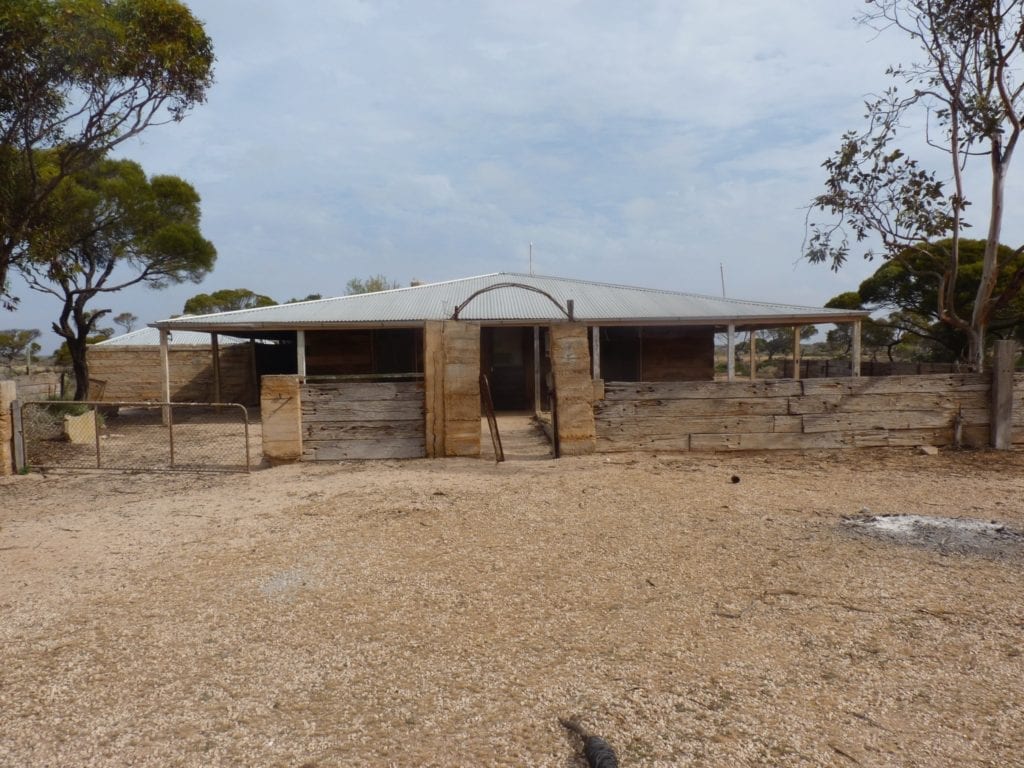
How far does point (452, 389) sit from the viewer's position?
8.68 m

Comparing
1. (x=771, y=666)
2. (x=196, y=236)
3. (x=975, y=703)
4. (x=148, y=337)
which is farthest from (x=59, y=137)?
(x=148, y=337)

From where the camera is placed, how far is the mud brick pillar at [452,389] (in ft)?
28.4

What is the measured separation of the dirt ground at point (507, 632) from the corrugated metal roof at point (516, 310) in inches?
357

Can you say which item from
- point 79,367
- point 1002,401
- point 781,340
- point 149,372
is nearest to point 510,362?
point 1002,401

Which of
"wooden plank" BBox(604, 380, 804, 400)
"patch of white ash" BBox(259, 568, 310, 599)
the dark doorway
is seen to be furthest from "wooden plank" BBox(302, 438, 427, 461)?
the dark doorway

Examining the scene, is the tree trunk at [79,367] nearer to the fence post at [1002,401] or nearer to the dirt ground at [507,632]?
the dirt ground at [507,632]

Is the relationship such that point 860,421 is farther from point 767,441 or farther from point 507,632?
point 507,632

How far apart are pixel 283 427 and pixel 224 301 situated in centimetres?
4020

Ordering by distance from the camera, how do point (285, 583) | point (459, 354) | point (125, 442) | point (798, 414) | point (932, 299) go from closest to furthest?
point (285, 583) → point (459, 354) → point (798, 414) → point (125, 442) → point (932, 299)

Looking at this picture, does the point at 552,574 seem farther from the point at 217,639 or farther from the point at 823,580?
the point at 217,639

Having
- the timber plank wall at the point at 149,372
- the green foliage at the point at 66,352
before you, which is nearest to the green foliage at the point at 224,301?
the green foliage at the point at 66,352

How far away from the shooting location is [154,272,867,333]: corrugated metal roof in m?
15.3

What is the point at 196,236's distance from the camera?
1983cm

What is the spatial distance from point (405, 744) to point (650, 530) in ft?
11.1
